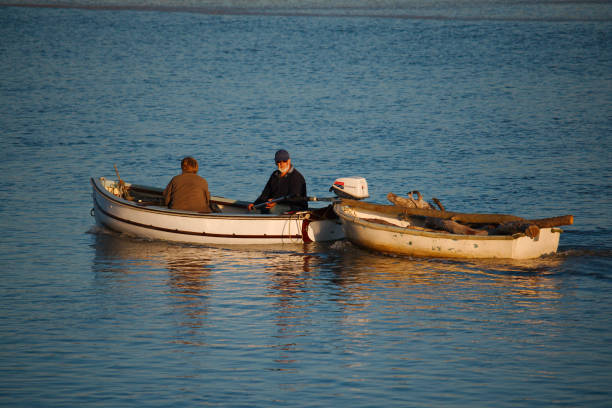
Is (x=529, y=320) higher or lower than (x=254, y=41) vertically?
lower

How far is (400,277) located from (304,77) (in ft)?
101

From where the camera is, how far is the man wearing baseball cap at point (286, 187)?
1570cm

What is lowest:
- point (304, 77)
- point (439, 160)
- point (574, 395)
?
point (574, 395)

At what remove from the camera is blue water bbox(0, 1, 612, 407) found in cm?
993

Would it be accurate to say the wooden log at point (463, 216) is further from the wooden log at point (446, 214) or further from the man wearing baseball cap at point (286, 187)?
the man wearing baseball cap at point (286, 187)

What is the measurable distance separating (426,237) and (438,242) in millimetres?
199

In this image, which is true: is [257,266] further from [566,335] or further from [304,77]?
[304,77]

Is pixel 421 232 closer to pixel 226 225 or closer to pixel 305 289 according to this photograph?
pixel 305 289

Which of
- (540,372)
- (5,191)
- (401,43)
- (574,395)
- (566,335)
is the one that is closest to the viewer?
(574,395)

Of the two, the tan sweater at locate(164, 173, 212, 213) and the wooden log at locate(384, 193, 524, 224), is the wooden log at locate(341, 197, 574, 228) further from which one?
the tan sweater at locate(164, 173, 212, 213)

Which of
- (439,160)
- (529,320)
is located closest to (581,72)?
(439,160)

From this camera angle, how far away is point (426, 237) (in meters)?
14.2

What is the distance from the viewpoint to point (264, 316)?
11906 mm

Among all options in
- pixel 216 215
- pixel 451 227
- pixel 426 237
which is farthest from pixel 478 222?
pixel 216 215
